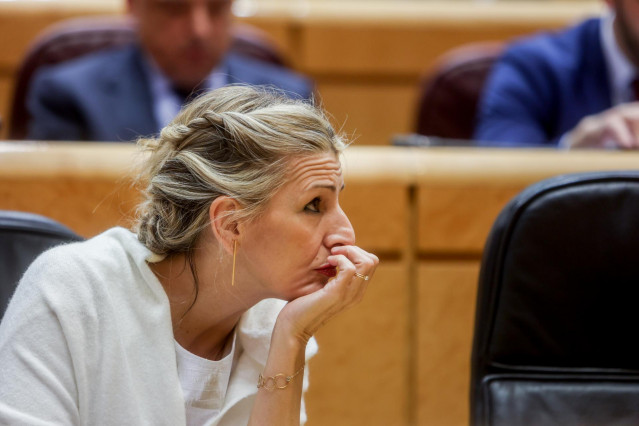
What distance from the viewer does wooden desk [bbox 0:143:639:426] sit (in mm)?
1237

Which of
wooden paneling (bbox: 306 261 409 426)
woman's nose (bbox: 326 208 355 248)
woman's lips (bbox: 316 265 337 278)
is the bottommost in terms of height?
wooden paneling (bbox: 306 261 409 426)

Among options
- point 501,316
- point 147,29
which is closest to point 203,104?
point 501,316

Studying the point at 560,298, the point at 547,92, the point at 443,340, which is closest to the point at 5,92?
the point at 547,92

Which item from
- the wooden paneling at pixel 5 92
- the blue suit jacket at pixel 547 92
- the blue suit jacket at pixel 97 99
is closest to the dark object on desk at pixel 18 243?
the blue suit jacket at pixel 97 99

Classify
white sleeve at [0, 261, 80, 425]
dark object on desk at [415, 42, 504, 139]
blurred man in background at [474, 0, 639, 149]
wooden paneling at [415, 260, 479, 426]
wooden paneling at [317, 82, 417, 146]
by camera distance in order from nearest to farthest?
white sleeve at [0, 261, 80, 425] < wooden paneling at [415, 260, 479, 426] < blurred man in background at [474, 0, 639, 149] < dark object on desk at [415, 42, 504, 139] < wooden paneling at [317, 82, 417, 146]

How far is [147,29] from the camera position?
5.50 ft

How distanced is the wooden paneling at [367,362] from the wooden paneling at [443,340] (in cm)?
2

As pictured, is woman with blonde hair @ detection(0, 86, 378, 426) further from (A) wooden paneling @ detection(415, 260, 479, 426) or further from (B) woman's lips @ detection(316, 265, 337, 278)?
(A) wooden paneling @ detection(415, 260, 479, 426)

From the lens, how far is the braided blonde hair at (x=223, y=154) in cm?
84

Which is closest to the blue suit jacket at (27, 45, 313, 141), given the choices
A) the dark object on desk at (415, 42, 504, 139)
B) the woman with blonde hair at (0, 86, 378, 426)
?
the dark object on desk at (415, 42, 504, 139)

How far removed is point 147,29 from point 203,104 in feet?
2.83

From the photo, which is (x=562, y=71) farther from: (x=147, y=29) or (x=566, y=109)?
(x=147, y=29)

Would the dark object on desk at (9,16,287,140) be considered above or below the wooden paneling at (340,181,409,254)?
above

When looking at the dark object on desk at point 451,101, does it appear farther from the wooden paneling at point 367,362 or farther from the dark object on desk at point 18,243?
the dark object on desk at point 18,243
